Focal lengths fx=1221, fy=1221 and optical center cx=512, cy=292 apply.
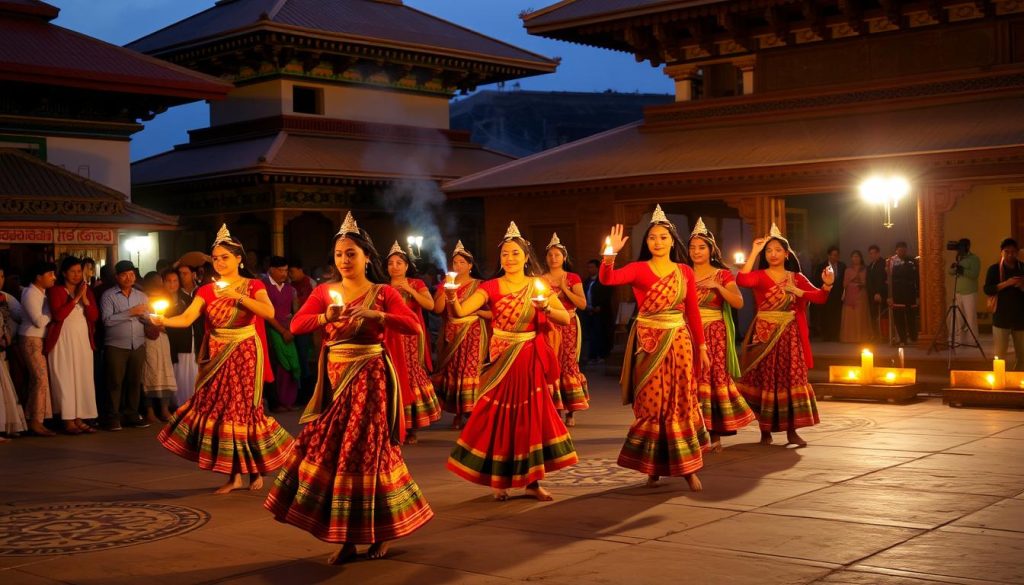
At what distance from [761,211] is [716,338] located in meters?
7.88

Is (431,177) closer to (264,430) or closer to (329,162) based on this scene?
(329,162)

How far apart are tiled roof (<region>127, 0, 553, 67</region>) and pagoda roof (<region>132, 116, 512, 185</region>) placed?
1.95 metres

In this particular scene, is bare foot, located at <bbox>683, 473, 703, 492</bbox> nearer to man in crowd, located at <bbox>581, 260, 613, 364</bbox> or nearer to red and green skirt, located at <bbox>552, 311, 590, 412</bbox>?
red and green skirt, located at <bbox>552, 311, 590, 412</bbox>

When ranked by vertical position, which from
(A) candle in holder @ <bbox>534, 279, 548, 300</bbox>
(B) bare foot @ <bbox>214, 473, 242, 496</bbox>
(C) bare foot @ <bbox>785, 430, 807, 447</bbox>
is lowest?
(B) bare foot @ <bbox>214, 473, 242, 496</bbox>

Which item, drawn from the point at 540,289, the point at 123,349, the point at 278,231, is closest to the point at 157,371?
the point at 123,349

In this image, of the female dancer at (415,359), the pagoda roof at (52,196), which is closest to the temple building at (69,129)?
the pagoda roof at (52,196)

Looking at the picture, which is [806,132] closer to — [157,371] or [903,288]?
[903,288]

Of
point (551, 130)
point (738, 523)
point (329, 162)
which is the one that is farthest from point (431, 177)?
point (551, 130)

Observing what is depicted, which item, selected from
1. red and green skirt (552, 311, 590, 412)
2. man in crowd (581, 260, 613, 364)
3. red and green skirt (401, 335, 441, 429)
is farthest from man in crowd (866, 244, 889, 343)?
red and green skirt (401, 335, 441, 429)

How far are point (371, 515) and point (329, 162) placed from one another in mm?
19068

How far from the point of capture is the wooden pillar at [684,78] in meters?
20.1

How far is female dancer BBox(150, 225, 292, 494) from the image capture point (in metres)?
8.48

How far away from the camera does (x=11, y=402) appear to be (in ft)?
38.4

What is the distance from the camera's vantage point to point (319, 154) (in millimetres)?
24984
